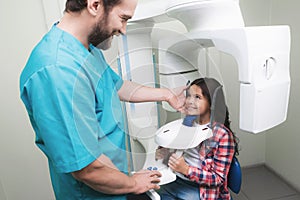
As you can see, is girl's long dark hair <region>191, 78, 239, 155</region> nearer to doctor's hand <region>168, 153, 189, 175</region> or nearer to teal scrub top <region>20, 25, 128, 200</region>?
doctor's hand <region>168, 153, 189, 175</region>

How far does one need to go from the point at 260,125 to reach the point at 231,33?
0.25 m

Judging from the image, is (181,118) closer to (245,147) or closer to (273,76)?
(273,76)

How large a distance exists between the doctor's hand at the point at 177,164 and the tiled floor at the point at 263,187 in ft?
3.21

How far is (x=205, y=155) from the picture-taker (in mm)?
866

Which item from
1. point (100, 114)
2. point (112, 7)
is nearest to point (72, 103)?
point (100, 114)

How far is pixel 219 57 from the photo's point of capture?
1562 mm

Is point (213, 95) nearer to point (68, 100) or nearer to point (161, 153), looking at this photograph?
point (161, 153)

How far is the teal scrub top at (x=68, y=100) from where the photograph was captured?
56 centimetres

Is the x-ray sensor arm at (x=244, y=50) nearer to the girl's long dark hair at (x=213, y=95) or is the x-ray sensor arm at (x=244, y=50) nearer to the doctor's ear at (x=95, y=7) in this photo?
the girl's long dark hair at (x=213, y=95)

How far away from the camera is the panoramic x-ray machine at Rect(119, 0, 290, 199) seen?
1.94ft

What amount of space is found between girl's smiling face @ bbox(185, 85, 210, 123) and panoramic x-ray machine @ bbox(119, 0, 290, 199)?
4 centimetres

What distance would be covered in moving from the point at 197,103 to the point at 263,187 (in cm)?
126

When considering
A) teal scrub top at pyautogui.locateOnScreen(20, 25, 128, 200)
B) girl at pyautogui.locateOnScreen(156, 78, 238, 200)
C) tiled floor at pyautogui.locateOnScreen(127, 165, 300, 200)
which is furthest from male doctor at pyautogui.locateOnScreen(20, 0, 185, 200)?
tiled floor at pyautogui.locateOnScreen(127, 165, 300, 200)

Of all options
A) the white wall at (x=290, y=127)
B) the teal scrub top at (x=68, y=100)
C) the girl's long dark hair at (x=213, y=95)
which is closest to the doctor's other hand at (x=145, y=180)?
the teal scrub top at (x=68, y=100)
